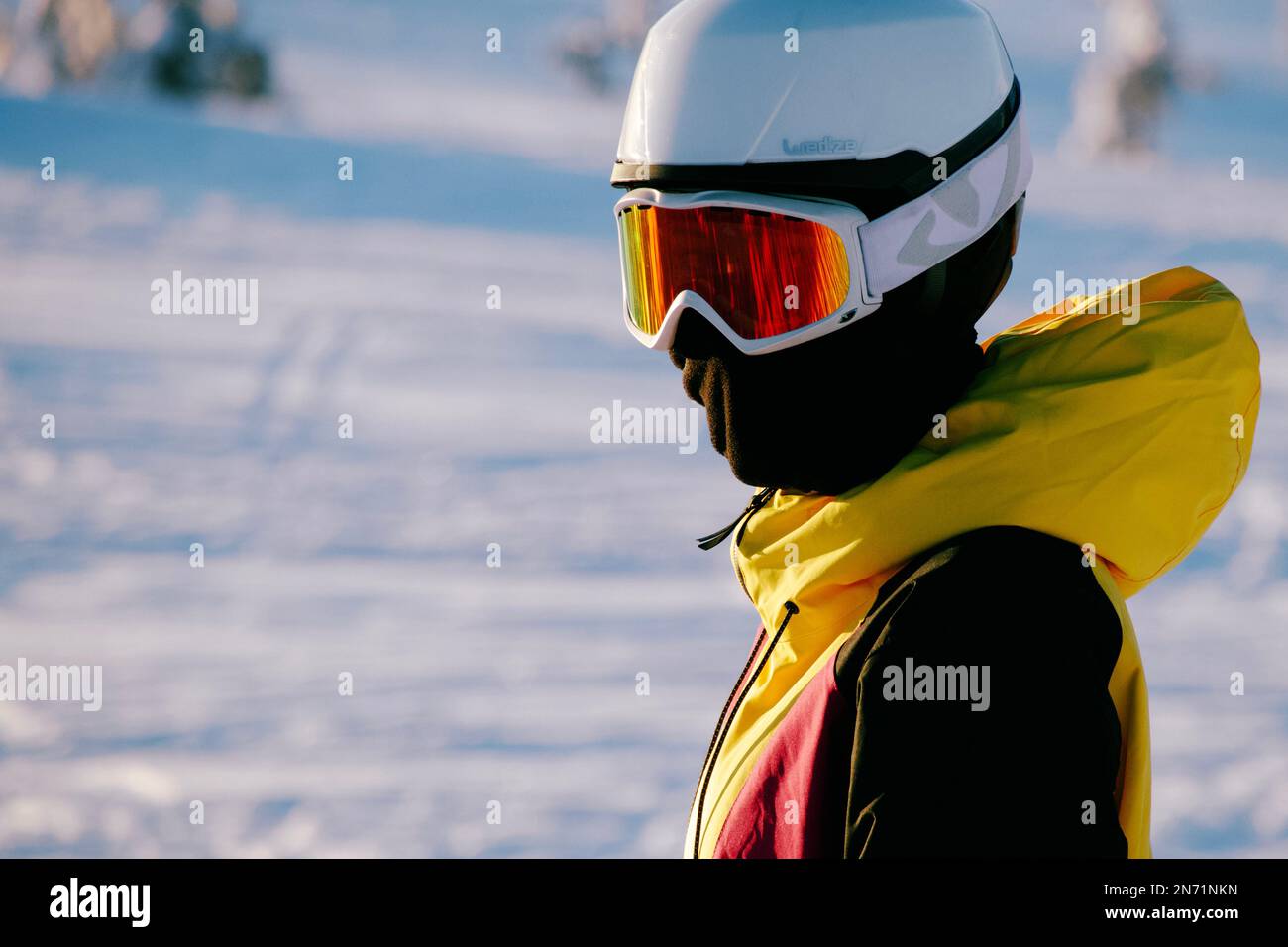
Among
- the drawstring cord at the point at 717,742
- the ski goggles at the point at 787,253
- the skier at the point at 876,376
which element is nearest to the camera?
the skier at the point at 876,376

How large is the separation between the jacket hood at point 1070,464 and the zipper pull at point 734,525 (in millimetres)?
203

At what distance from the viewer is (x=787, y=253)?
194 centimetres

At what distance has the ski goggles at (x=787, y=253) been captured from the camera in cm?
192

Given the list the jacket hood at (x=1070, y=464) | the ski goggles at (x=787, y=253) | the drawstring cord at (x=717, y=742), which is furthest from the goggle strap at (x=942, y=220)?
the drawstring cord at (x=717, y=742)

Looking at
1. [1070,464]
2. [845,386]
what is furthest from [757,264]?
[1070,464]

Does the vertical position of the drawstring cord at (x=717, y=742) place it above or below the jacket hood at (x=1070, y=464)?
below

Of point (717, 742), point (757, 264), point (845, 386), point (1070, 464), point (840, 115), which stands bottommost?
point (717, 742)

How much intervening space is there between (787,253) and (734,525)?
2.00 feet

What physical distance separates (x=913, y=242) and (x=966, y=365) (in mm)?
215

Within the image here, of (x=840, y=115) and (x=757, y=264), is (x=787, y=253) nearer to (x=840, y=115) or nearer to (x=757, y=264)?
(x=757, y=264)

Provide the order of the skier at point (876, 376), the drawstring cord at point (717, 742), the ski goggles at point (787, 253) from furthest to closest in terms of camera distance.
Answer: the drawstring cord at point (717, 742) → the ski goggles at point (787, 253) → the skier at point (876, 376)

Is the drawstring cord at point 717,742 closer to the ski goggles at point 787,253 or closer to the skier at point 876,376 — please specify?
the skier at point 876,376

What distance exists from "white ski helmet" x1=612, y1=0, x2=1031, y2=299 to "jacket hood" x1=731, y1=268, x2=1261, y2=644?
0.26 meters
